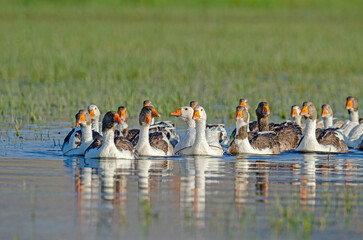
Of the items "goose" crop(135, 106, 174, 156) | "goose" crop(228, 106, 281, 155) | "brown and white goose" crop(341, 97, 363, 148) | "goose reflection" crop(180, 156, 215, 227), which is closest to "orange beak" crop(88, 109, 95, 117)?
"goose" crop(135, 106, 174, 156)

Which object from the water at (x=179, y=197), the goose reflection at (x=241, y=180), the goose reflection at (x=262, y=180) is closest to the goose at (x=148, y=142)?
the water at (x=179, y=197)

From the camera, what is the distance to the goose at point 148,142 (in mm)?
16906

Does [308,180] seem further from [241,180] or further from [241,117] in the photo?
[241,117]

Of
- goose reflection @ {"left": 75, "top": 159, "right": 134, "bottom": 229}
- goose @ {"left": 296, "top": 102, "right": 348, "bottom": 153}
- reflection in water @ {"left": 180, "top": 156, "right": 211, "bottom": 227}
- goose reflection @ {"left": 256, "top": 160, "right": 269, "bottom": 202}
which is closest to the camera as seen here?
goose reflection @ {"left": 75, "top": 159, "right": 134, "bottom": 229}

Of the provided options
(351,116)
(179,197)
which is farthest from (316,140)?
(179,197)

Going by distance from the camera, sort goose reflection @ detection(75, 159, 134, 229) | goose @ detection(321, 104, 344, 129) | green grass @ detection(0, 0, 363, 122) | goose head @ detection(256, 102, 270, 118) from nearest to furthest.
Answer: goose reflection @ detection(75, 159, 134, 229), goose head @ detection(256, 102, 270, 118), goose @ detection(321, 104, 344, 129), green grass @ detection(0, 0, 363, 122)

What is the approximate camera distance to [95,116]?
18406mm

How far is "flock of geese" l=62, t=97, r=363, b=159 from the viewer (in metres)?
16.4

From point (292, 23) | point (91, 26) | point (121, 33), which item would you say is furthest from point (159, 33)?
point (292, 23)

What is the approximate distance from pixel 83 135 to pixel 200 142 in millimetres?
2333

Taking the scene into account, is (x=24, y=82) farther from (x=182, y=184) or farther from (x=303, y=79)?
(x=182, y=184)

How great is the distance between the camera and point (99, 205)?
11234 mm

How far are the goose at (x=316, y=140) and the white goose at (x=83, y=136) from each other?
443 centimetres

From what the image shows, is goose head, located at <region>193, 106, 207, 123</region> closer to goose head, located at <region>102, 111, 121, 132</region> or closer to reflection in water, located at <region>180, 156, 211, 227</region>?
reflection in water, located at <region>180, 156, 211, 227</region>
